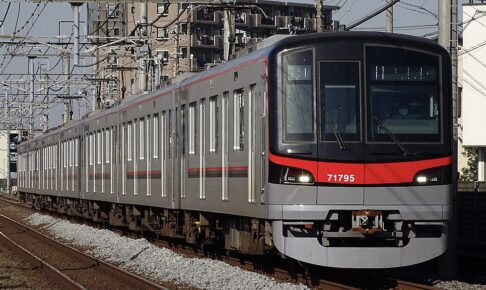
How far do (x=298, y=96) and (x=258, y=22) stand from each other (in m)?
86.4

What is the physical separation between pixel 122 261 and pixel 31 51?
20.8 metres

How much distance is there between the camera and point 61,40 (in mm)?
29719

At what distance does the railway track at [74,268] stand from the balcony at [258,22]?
7257 centimetres

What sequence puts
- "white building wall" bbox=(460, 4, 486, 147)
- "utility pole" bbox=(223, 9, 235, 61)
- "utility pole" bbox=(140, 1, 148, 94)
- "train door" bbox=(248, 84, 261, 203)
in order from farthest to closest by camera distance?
"white building wall" bbox=(460, 4, 486, 147)
"utility pole" bbox=(140, 1, 148, 94)
"utility pole" bbox=(223, 9, 235, 61)
"train door" bbox=(248, 84, 261, 203)

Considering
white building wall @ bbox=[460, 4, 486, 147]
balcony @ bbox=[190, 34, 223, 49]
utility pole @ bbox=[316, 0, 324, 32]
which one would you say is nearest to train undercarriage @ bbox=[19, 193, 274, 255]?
utility pole @ bbox=[316, 0, 324, 32]

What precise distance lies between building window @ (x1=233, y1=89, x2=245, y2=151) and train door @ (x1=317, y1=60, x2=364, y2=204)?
1.73m

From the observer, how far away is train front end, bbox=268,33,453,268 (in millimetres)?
11469

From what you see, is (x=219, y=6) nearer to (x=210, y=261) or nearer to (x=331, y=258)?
(x=210, y=261)

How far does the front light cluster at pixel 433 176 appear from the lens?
11.6 m

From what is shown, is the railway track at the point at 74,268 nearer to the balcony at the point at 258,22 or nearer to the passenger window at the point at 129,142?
the passenger window at the point at 129,142

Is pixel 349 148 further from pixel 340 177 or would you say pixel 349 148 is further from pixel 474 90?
pixel 474 90

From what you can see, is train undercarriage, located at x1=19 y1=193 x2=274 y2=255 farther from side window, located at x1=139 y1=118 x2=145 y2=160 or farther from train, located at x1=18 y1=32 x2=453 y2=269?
side window, located at x1=139 y1=118 x2=145 y2=160

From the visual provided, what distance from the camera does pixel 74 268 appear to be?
16922 millimetres

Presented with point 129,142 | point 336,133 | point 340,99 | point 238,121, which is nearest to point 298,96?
point 340,99
